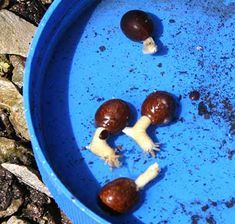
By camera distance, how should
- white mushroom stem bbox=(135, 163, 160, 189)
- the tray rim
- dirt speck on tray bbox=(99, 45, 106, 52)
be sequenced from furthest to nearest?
1. dirt speck on tray bbox=(99, 45, 106, 52)
2. white mushroom stem bbox=(135, 163, 160, 189)
3. the tray rim

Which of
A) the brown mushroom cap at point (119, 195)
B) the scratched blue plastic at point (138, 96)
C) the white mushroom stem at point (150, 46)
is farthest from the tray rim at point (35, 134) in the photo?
the white mushroom stem at point (150, 46)

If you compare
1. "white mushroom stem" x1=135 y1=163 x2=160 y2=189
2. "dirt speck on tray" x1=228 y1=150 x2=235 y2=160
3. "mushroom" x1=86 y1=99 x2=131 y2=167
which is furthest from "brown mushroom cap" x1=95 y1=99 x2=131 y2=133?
"dirt speck on tray" x1=228 y1=150 x2=235 y2=160

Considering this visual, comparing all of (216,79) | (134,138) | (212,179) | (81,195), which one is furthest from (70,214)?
(216,79)

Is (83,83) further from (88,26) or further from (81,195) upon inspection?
(81,195)

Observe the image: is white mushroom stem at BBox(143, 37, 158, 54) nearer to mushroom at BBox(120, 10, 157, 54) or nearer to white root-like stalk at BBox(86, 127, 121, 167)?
mushroom at BBox(120, 10, 157, 54)

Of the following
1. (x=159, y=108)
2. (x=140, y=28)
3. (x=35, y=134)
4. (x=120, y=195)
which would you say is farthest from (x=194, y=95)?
(x=35, y=134)

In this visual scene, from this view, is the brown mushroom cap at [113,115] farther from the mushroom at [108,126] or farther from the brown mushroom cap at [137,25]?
the brown mushroom cap at [137,25]

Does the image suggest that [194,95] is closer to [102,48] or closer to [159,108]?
[159,108]
